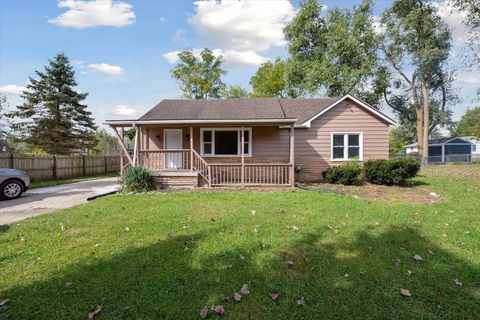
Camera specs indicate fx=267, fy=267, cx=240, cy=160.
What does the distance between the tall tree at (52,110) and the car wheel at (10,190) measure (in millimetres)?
15852

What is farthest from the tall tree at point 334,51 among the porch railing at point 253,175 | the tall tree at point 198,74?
the porch railing at point 253,175

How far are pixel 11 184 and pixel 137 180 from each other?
4.44 meters

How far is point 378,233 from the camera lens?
505 centimetres

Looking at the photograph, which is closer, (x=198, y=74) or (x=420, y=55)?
(x=420, y=55)

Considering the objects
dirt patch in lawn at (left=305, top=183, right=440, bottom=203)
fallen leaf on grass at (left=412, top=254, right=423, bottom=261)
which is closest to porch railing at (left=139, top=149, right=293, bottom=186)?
dirt patch in lawn at (left=305, top=183, right=440, bottom=203)

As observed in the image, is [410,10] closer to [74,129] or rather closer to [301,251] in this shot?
[301,251]

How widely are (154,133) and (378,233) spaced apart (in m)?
11.3

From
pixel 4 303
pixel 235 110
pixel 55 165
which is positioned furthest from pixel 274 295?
pixel 55 165

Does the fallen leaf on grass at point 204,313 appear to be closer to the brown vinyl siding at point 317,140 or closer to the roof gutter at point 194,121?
the roof gutter at point 194,121

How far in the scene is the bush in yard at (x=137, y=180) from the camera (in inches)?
399

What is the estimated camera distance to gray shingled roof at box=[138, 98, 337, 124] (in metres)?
11.7

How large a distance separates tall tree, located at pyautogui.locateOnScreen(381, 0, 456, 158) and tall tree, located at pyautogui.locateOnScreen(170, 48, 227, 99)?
1966 cm

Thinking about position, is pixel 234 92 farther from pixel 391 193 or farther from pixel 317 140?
pixel 391 193

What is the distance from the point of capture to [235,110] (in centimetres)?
1298
